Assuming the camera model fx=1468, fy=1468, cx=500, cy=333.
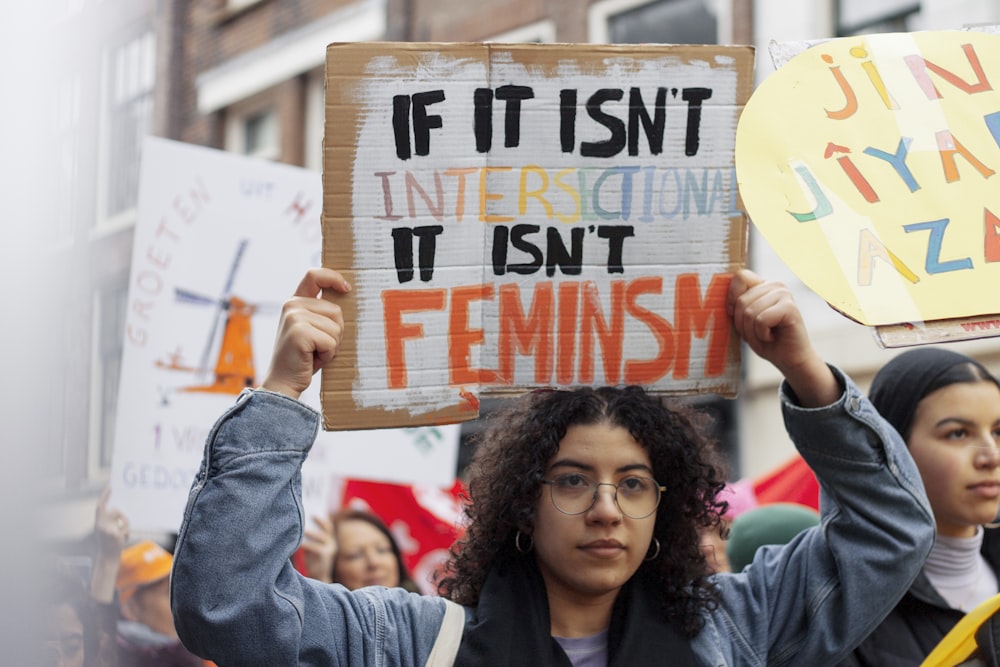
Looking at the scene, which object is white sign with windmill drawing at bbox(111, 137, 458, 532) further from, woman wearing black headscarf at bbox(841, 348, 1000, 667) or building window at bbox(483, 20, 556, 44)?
building window at bbox(483, 20, 556, 44)

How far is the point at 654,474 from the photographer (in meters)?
2.17

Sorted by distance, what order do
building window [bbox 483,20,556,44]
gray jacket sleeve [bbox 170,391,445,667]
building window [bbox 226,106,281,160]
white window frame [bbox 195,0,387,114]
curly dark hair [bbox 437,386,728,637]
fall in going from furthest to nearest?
building window [bbox 226,106,281,160] < white window frame [bbox 195,0,387,114] < building window [bbox 483,20,556,44] < curly dark hair [bbox 437,386,728,637] < gray jacket sleeve [bbox 170,391,445,667]

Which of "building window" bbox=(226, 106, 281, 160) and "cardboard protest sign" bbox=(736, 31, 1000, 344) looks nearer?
"cardboard protest sign" bbox=(736, 31, 1000, 344)

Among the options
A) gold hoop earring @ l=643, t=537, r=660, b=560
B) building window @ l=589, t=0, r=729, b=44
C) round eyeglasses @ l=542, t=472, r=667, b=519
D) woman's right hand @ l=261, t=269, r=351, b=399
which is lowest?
gold hoop earring @ l=643, t=537, r=660, b=560

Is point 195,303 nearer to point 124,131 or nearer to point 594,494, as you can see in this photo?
point 594,494

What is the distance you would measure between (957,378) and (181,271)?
2.06 m

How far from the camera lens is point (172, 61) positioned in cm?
1384

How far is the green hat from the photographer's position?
11.3ft

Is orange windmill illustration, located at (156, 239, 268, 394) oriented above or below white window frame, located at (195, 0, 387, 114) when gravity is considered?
below

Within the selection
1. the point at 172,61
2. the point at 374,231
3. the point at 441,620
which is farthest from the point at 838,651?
the point at 172,61

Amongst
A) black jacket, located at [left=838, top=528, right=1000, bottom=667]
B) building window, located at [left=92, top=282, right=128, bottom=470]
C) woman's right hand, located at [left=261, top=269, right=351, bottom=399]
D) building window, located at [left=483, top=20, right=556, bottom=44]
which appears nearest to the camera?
woman's right hand, located at [left=261, top=269, right=351, bottom=399]

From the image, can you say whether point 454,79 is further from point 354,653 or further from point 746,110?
point 354,653

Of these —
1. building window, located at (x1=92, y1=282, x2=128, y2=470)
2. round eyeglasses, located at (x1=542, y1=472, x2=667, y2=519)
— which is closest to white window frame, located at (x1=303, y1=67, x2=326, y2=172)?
building window, located at (x1=92, y1=282, x2=128, y2=470)

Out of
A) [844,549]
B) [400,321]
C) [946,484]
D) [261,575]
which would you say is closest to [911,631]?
[946,484]
